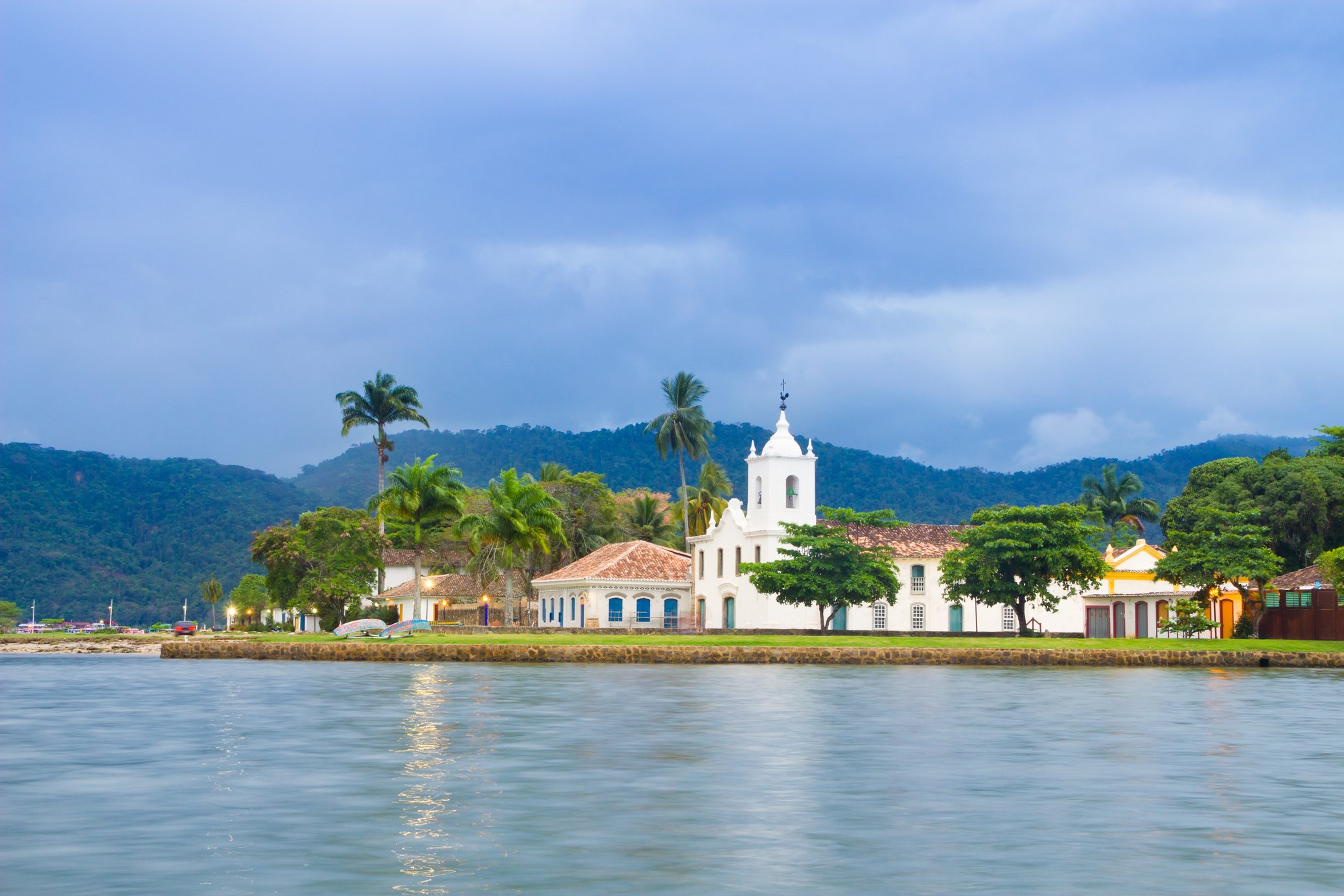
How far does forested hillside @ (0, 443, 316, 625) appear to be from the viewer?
12988cm

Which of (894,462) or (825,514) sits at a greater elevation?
(894,462)

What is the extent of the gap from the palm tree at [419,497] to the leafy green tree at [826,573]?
17.3 metres

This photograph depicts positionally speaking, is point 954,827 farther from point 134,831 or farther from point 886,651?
point 886,651

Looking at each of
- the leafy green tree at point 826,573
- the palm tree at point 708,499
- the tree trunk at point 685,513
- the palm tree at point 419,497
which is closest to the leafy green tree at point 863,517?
the leafy green tree at point 826,573

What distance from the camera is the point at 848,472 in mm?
161750

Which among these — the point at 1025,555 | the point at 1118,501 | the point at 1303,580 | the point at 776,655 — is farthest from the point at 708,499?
the point at 776,655

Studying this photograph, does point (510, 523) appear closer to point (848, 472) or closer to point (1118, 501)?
point (1118, 501)

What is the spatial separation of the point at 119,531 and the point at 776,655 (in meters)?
107

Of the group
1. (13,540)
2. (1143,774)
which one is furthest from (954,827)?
(13,540)

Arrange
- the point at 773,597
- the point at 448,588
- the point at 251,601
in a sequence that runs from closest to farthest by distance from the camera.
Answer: the point at 773,597 < the point at 448,588 < the point at 251,601

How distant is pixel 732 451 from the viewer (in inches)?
6826

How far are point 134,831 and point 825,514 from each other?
55566mm

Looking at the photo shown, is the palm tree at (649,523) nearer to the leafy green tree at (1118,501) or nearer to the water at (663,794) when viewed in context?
the leafy green tree at (1118,501)

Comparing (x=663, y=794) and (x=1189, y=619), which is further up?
(x=1189, y=619)
